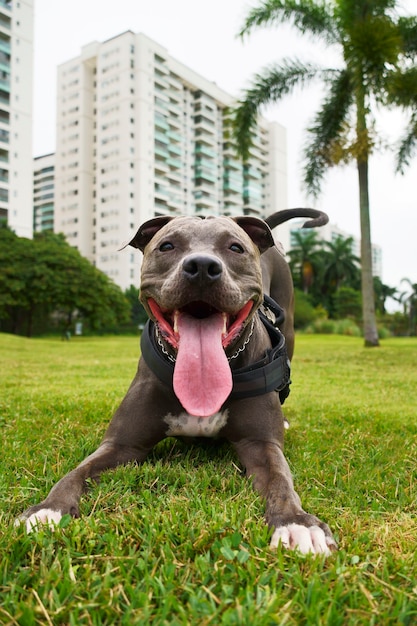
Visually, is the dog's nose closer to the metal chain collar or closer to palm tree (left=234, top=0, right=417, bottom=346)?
the metal chain collar

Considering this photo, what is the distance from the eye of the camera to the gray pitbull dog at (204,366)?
2.39m

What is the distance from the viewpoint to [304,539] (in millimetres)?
1886

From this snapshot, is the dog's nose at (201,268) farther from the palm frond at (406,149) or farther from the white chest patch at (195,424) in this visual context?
the palm frond at (406,149)

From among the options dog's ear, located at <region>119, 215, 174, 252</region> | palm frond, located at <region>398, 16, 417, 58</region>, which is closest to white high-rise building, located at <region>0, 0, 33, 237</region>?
palm frond, located at <region>398, 16, 417, 58</region>

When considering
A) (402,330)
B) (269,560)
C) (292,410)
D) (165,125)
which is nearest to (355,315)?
(402,330)

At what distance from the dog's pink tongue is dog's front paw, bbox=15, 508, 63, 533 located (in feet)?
2.33

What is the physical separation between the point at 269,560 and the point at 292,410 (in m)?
3.42

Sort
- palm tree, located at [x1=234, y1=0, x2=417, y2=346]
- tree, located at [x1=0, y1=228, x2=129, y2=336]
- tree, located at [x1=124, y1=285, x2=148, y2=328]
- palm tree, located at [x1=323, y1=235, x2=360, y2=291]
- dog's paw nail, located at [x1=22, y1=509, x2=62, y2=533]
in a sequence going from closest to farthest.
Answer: dog's paw nail, located at [x1=22, y1=509, x2=62, y2=533]
palm tree, located at [x1=234, y1=0, x2=417, y2=346]
tree, located at [x1=0, y1=228, x2=129, y2=336]
tree, located at [x1=124, y1=285, x2=148, y2=328]
palm tree, located at [x1=323, y1=235, x2=360, y2=291]

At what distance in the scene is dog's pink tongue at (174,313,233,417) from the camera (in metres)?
2.44

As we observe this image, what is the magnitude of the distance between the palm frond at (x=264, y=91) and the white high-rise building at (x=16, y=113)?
1672 inches

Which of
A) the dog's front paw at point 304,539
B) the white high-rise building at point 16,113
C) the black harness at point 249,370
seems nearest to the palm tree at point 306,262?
the white high-rise building at point 16,113

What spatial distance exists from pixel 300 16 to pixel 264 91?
2.35 metres

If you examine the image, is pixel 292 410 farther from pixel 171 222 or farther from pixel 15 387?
pixel 15 387

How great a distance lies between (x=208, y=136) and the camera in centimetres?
8294
